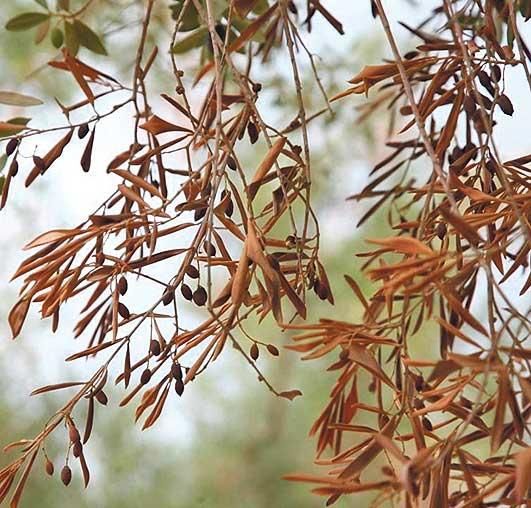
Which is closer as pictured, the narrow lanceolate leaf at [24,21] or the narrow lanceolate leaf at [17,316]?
the narrow lanceolate leaf at [17,316]

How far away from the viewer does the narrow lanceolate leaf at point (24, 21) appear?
64cm

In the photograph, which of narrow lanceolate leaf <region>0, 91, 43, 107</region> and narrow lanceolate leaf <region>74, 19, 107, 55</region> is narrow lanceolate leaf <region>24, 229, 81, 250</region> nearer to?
narrow lanceolate leaf <region>0, 91, 43, 107</region>

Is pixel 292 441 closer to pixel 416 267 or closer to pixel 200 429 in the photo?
pixel 200 429

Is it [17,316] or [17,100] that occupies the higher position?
[17,100]

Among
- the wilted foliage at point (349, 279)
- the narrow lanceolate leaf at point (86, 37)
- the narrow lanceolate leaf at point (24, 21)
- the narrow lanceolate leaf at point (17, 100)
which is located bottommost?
the wilted foliage at point (349, 279)

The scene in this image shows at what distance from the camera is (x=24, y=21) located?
Result: 2.10 ft

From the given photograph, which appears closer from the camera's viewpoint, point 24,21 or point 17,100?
point 17,100

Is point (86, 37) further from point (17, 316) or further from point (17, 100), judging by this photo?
point (17, 316)

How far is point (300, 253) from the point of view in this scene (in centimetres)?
41

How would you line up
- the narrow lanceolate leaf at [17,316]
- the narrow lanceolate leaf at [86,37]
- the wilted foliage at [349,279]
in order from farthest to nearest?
the narrow lanceolate leaf at [86,37] → the narrow lanceolate leaf at [17,316] → the wilted foliage at [349,279]

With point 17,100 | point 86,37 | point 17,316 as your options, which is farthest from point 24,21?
point 17,316

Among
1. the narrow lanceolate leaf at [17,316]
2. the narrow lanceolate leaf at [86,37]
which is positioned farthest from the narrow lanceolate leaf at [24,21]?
the narrow lanceolate leaf at [17,316]

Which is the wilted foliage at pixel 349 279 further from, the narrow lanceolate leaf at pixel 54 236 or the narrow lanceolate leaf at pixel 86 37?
the narrow lanceolate leaf at pixel 86 37

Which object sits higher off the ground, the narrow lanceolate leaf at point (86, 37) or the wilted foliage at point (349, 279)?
the narrow lanceolate leaf at point (86, 37)
